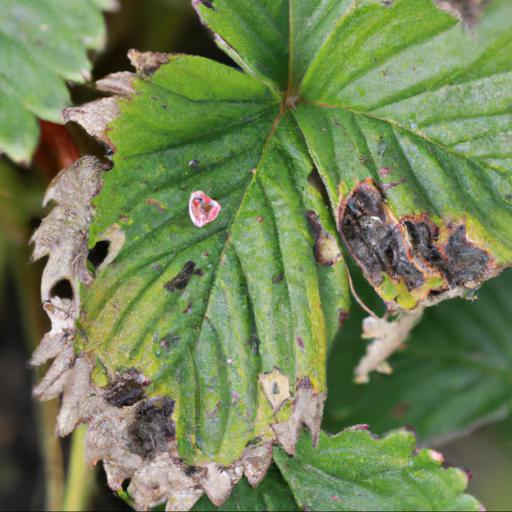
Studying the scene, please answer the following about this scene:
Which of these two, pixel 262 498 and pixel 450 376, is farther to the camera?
pixel 450 376

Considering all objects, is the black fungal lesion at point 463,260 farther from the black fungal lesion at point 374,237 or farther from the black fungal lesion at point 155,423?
the black fungal lesion at point 155,423

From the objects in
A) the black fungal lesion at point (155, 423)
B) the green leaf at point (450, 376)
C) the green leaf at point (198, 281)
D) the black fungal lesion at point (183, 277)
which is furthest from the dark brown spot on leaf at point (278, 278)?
the green leaf at point (450, 376)

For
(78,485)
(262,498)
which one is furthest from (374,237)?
(78,485)

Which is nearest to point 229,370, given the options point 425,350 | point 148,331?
point 148,331

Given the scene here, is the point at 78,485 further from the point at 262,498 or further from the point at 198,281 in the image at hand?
the point at 198,281


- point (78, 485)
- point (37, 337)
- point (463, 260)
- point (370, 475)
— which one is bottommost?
point (78, 485)
